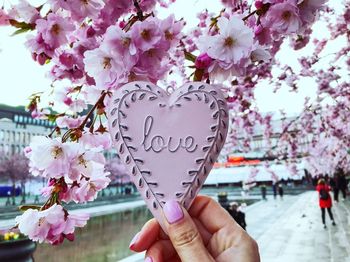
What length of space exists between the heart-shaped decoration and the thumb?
1.9 inches

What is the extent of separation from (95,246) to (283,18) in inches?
249

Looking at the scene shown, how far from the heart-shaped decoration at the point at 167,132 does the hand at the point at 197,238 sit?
5 cm

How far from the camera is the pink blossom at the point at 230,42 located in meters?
0.77

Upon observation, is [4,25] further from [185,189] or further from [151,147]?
[185,189]

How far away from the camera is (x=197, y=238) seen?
30.2 inches

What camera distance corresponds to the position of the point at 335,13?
3.89m

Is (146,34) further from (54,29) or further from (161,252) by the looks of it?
(161,252)

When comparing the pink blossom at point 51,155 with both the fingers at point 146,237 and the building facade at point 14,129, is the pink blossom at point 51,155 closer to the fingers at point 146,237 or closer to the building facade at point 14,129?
the fingers at point 146,237

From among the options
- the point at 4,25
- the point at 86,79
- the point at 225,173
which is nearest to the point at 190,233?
the point at 86,79

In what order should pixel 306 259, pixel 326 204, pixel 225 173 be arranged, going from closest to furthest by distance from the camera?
1. pixel 306 259
2. pixel 326 204
3. pixel 225 173

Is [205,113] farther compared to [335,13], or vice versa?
[335,13]

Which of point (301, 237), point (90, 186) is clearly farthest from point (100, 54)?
point (301, 237)

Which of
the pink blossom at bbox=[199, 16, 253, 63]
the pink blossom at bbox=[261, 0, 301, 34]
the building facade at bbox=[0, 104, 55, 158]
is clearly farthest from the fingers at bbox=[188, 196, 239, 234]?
the building facade at bbox=[0, 104, 55, 158]

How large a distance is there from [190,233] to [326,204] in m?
7.05
